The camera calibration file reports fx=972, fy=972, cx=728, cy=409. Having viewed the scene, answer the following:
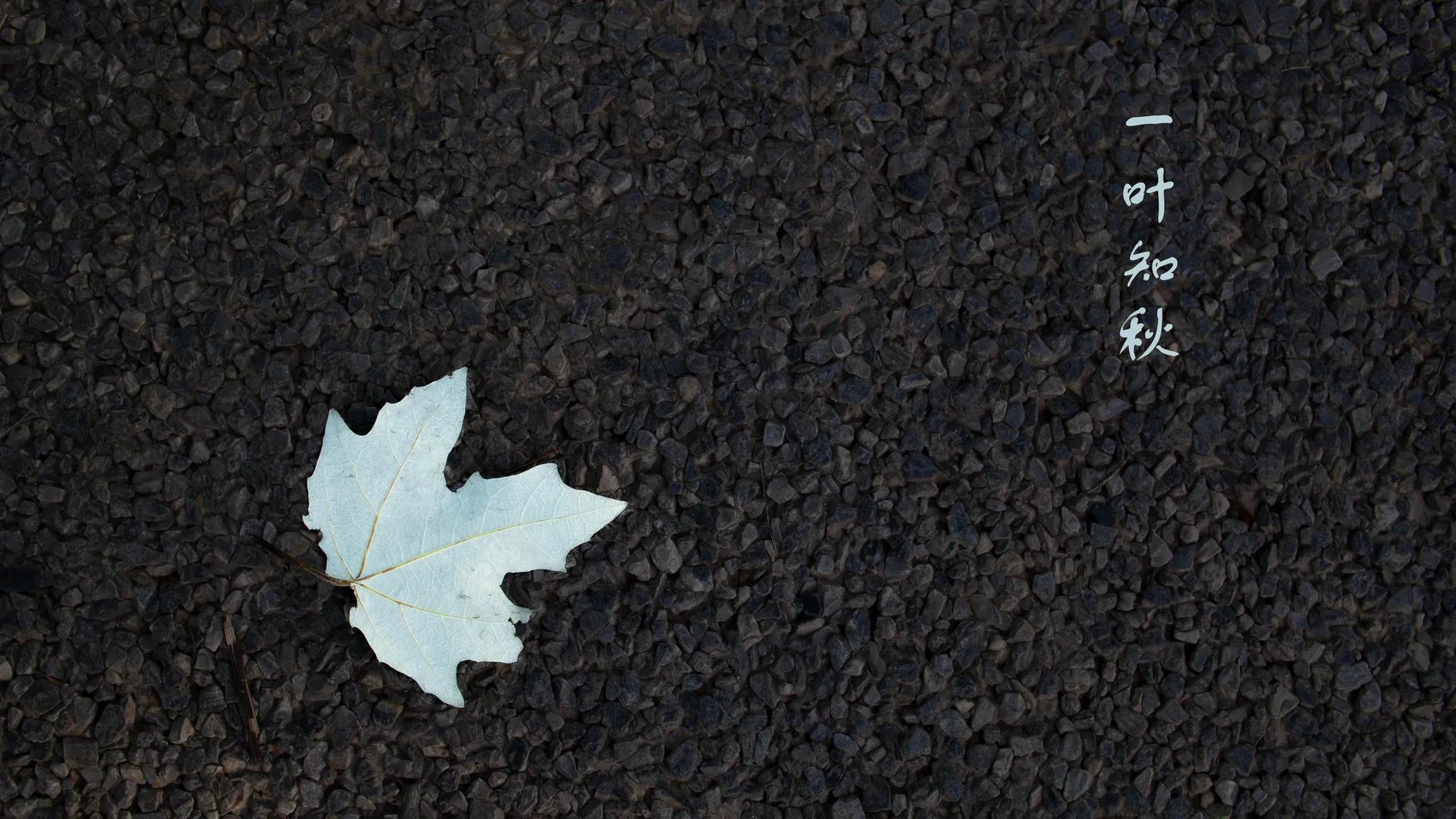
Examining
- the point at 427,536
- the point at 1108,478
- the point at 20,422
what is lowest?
the point at 1108,478

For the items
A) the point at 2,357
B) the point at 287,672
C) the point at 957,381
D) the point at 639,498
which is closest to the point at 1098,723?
the point at 957,381

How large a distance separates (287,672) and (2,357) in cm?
43

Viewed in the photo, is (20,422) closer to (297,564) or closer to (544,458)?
(297,564)

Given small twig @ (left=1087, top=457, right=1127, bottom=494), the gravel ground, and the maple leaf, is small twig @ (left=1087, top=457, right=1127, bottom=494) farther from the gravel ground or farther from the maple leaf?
the maple leaf

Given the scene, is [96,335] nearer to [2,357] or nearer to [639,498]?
[2,357]

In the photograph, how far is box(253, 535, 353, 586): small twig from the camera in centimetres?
96

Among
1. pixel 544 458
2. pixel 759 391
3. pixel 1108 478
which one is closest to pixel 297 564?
pixel 544 458

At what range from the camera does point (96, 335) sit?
0.99 meters

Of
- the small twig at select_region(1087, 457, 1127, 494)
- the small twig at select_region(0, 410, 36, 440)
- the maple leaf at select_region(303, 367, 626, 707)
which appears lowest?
the small twig at select_region(1087, 457, 1127, 494)

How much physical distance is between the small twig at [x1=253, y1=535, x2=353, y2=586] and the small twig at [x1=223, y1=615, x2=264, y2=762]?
9cm

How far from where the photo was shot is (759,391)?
41.0 inches

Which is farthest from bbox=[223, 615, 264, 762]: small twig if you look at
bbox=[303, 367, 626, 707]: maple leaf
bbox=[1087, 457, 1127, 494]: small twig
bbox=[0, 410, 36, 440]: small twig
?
bbox=[1087, 457, 1127, 494]: small twig

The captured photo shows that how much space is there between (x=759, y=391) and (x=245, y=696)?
1.98 feet

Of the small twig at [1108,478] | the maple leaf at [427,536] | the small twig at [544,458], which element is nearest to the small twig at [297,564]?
the maple leaf at [427,536]
